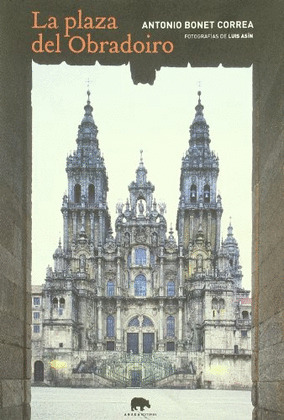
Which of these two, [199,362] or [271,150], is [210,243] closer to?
[199,362]

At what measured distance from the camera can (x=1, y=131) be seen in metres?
6.79

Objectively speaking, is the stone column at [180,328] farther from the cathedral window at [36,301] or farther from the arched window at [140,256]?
the cathedral window at [36,301]

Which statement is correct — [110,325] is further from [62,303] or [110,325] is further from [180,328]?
[180,328]

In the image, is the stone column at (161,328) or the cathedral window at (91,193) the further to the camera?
the cathedral window at (91,193)

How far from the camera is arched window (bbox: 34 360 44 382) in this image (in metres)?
54.6

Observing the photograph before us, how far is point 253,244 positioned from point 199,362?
47470 millimetres

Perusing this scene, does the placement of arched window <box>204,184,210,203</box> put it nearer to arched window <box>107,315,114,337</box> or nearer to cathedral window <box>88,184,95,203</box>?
cathedral window <box>88,184,95,203</box>

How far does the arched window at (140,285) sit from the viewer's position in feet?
200

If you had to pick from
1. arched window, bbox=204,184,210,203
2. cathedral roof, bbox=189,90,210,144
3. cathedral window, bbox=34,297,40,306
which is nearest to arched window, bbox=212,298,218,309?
arched window, bbox=204,184,210,203

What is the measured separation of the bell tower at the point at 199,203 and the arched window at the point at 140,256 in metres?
3.85

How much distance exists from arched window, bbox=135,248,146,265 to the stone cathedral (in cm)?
10

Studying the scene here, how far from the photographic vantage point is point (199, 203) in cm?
6178

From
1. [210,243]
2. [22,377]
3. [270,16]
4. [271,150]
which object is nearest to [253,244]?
[271,150]

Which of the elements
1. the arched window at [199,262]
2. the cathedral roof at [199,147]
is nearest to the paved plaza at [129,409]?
the arched window at [199,262]
